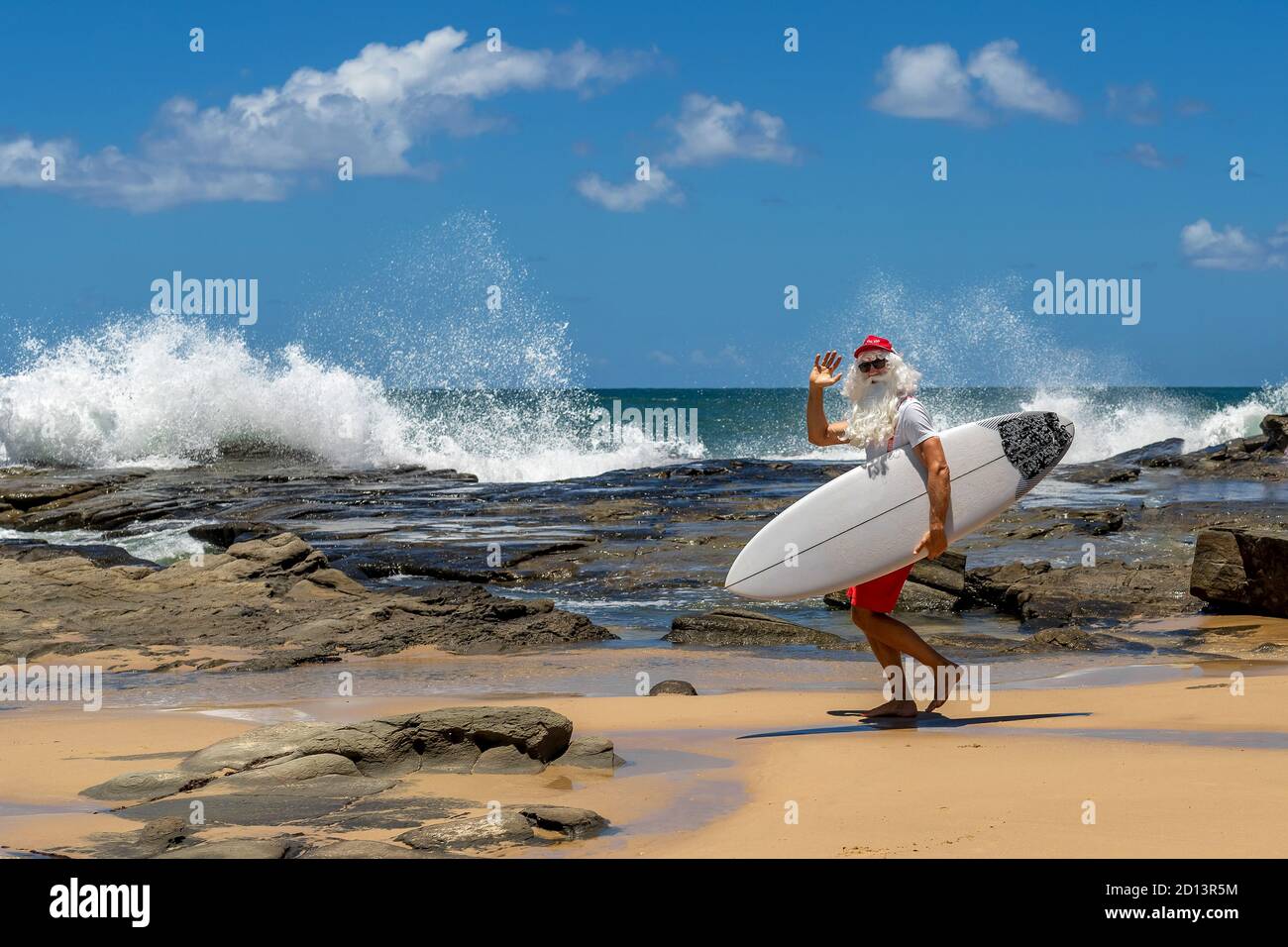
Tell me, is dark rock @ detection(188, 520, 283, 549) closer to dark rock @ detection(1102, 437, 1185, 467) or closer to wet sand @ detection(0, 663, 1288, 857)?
wet sand @ detection(0, 663, 1288, 857)

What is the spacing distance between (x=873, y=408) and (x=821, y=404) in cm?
24

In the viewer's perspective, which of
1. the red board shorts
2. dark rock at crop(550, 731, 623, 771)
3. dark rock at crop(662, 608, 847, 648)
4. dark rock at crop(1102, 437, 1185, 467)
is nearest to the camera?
dark rock at crop(550, 731, 623, 771)

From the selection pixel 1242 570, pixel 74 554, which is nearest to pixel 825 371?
pixel 1242 570

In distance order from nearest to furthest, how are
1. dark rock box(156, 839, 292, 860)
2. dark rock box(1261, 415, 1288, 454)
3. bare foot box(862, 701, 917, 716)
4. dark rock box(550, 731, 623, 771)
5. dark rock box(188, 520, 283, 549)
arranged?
dark rock box(156, 839, 292, 860), dark rock box(550, 731, 623, 771), bare foot box(862, 701, 917, 716), dark rock box(188, 520, 283, 549), dark rock box(1261, 415, 1288, 454)

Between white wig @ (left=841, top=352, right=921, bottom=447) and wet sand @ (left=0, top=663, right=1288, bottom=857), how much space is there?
131cm

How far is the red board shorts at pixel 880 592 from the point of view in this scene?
6.32 m

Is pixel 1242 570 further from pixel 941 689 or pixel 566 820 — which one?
pixel 566 820

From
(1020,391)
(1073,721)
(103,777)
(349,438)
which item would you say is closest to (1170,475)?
(349,438)

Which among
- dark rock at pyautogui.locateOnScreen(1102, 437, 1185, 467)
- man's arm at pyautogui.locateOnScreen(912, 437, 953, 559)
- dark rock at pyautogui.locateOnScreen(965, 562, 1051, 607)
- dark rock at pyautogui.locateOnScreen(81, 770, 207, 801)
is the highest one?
dark rock at pyautogui.locateOnScreen(1102, 437, 1185, 467)

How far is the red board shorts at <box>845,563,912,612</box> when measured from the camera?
632cm

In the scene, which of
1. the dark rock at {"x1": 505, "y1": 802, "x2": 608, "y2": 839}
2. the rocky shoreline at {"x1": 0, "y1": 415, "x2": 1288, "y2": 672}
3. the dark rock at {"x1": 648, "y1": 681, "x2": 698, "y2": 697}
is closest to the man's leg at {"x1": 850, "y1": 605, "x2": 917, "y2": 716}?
the dark rock at {"x1": 648, "y1": 681, "x2": 698, "y2": 697}

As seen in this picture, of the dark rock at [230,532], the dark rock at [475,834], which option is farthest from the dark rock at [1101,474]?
the dark rock at [475,834]

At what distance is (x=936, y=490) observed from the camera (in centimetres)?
596
